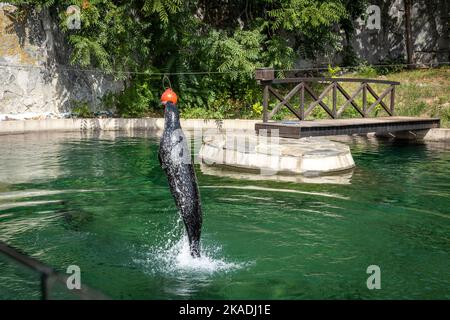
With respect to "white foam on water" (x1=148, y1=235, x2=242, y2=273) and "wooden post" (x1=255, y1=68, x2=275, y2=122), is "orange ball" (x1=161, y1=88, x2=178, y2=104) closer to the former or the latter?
"white foam on water" (x1=148, y1=235, x2=242, y2=273)

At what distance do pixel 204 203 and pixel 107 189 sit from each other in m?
1.99

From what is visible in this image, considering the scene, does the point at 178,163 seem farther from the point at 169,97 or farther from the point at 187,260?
the point at 187,260

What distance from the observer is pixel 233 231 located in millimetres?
8289

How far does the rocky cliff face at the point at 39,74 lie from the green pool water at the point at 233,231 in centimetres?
631

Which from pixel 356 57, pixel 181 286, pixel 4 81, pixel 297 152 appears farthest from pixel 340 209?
pixel 356 57

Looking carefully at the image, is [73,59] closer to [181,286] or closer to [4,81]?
[4,81]

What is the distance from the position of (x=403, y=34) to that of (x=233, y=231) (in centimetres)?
2070

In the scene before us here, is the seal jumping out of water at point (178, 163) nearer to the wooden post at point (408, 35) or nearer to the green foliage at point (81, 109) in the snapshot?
the green foliage at point (81, 109)

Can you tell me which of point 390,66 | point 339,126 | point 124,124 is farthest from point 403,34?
point 339,126

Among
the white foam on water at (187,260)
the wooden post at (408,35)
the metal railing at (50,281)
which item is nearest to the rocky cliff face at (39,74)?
the wooden post at (408,35)

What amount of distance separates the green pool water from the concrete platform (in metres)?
0.66

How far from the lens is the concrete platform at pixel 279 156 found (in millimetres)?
12242

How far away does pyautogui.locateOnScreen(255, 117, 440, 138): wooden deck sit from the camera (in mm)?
13867

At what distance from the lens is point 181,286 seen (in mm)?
6207
